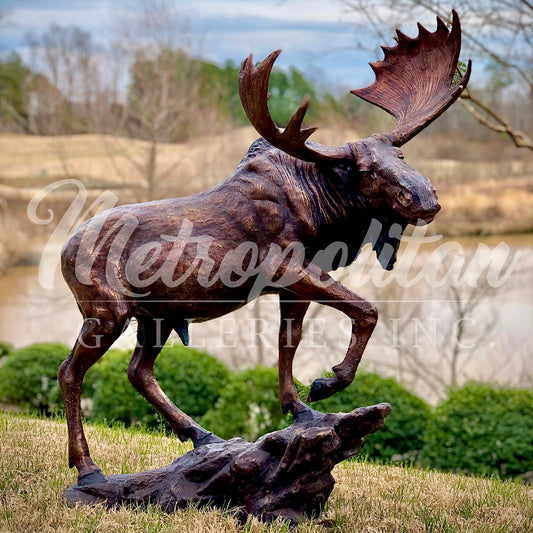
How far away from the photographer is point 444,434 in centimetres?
693

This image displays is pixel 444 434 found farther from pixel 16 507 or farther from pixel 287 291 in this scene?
pixel 16 507

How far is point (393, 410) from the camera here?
277 inches

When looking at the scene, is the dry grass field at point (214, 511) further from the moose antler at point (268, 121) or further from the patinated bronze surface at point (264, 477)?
the moose antler at point (268, 121)

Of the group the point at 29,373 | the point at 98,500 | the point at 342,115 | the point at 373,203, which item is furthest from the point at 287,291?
the point at 342,115

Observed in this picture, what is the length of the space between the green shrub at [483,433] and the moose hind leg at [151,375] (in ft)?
10.8

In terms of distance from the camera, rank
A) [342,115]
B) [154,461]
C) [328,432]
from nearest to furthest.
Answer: [328,432] → [154,461] → [342,115]

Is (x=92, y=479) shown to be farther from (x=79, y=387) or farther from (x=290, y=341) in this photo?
(x=290, y=341)

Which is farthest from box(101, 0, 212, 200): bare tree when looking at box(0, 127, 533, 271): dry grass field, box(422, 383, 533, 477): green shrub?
box(422, 383, 533, 477): green shrub

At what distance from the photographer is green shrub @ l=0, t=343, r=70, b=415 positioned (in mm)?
8461

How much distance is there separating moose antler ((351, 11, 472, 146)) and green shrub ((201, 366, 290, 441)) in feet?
11.9

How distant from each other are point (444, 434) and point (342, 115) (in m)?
8.03

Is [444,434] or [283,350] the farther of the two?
[444,434]

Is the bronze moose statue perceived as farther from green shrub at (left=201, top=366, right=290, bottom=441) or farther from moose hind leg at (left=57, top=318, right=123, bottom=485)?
green shrub at (left=201, top=366, right=290, bottom=441)

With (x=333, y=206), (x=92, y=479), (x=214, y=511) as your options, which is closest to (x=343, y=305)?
(x=333, y=206)
